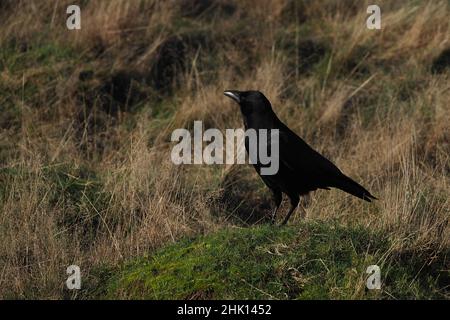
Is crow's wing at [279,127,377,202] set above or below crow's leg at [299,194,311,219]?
above

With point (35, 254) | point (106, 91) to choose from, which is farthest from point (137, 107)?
point (35, 254)

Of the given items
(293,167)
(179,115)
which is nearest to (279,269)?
(293,167)

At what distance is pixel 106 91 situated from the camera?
9.02m

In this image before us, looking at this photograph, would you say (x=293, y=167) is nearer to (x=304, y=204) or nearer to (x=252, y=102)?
(x=252, y=102)

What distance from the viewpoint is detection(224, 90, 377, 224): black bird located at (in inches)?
236

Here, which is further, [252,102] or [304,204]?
[304,204]

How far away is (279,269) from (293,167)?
1.09 metres

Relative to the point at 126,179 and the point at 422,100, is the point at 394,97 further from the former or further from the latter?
the point at 126,179

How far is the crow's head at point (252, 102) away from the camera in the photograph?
6.14 meters

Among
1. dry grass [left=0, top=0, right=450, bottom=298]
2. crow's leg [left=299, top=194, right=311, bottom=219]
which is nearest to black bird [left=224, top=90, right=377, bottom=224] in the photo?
dry grass [left=0, top=0, right=450, bottom=298]

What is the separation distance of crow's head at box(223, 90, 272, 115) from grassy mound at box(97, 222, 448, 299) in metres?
0.99

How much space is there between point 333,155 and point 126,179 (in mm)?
2105

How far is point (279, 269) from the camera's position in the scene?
16.7 ft

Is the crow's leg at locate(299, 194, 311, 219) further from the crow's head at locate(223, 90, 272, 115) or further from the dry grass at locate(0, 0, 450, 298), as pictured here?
the crow's head at locate(223, 90, 272, 115)
